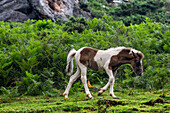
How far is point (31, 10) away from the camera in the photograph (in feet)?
59.9

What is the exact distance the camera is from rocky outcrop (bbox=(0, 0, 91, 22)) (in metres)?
17.7

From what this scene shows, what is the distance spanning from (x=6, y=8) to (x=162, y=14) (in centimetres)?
1349

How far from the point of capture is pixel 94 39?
1141cm

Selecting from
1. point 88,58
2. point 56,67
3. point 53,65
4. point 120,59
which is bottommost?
point 56,67

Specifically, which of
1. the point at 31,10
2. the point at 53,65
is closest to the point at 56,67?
the point at 53,65

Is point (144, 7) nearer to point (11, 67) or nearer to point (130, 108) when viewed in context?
point (11, 67)

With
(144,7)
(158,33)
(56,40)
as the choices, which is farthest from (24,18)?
(144,7)

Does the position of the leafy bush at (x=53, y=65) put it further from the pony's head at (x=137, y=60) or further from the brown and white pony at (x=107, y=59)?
the pony's head at (x=137, y=60)

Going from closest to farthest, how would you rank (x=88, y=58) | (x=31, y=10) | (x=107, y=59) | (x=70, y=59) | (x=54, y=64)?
(x=107, y=59)
(x=88, y=58)
(x=70, y=59)
(x=54, y=64)
(x=31, y=10)

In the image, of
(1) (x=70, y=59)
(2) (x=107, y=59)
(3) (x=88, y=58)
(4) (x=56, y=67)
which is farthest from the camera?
(4) (x=56, y=67)

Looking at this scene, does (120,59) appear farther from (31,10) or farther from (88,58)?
(31,10)

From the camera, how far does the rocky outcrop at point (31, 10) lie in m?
17.7

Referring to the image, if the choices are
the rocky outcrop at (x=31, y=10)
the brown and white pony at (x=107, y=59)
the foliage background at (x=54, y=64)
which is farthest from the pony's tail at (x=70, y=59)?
the rocky outcrop at (x=31, y=10)

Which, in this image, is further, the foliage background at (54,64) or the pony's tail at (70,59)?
the foliage background at (54,64)
